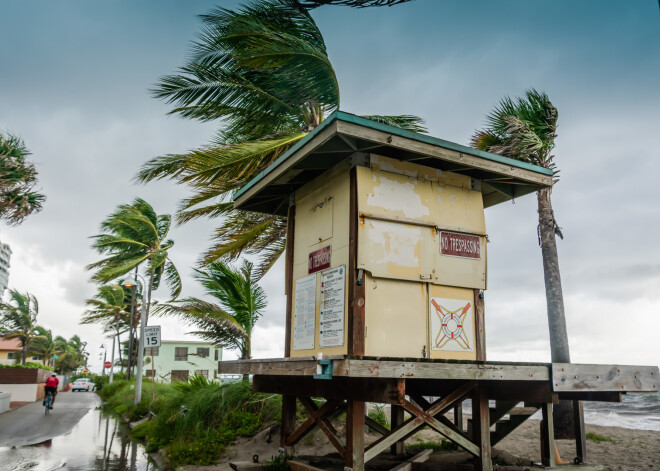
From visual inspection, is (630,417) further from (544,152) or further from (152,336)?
(152,336)

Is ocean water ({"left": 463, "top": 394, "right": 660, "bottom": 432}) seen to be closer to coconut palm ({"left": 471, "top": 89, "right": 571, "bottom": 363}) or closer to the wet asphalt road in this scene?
coconut palm ({"left": 471, "top": 89, "right": 571, "bottom": 363})

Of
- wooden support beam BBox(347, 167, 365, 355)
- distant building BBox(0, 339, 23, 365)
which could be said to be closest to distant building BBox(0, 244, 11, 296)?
distant building BBox(0, 339, 23, 365)

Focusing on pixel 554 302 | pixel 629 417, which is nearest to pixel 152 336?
pixel 554 302

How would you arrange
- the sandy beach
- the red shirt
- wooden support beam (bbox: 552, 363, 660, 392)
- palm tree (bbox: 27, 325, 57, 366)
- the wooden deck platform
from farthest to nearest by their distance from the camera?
palm tree (bbox: 27, 325, 57, 366), the red shirt, the sandy beach, wooden support beam (bbox: 552, 363, 660, 392), the wooden deck platform

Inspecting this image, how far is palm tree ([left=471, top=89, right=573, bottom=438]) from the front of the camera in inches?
488

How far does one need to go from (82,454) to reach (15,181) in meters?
13.8

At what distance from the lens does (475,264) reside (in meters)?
7.55

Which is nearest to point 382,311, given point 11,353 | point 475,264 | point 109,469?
point 475,264

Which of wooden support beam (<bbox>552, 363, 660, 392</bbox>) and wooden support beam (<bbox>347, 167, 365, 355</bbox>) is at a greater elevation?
wooden support beam (<bbox>347, 167, 365, 355</bbox>)

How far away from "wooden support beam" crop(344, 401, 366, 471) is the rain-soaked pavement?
5.57 meters

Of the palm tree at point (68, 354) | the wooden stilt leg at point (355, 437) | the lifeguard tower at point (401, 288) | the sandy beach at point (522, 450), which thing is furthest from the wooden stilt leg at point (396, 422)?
the palm tree at point (68, 354)

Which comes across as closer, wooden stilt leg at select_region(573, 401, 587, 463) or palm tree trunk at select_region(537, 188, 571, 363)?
wooden stilt leg at select_region(573, 401, 587, 463)

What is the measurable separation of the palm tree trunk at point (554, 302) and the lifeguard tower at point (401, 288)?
13.8ft

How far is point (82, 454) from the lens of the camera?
12680mm
